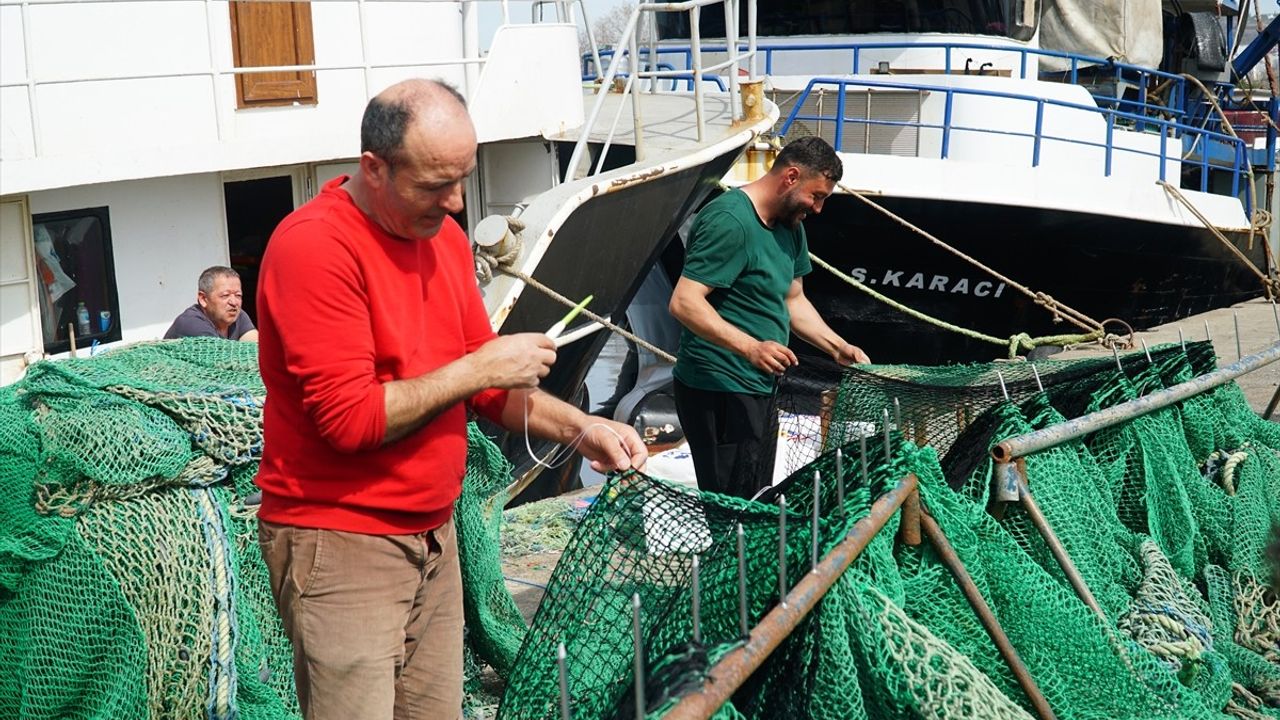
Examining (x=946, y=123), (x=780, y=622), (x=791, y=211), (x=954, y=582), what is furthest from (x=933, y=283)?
(x=780, y=622)

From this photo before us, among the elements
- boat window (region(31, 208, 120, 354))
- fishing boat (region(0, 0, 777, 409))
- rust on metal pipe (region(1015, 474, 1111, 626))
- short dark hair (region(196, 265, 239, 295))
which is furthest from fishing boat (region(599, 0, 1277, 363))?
rust on metal pipe (region(1015, 474, 1111, 626))

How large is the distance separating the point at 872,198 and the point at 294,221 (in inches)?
331

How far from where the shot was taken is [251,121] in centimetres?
703

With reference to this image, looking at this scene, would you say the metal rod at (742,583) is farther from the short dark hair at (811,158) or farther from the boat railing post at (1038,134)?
the boat railing post at (1038,134)

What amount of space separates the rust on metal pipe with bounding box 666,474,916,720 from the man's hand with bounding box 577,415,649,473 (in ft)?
1.47

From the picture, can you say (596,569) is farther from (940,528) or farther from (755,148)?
(755,148)

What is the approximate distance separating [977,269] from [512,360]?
8817 mm

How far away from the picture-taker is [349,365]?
228 cm

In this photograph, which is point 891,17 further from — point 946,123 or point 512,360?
point 512,360

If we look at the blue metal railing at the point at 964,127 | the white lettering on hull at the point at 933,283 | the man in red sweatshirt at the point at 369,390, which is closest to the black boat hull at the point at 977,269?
the white lettering on hull at the point at 933,283

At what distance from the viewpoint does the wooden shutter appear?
278 inches

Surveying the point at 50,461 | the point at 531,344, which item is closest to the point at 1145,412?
the point at 531,344

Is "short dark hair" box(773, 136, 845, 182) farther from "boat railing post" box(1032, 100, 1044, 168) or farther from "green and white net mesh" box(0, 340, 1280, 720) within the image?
"boat railing post" box(1032, 100, 1044, 168)

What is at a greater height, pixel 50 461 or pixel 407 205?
pixel 407 205
